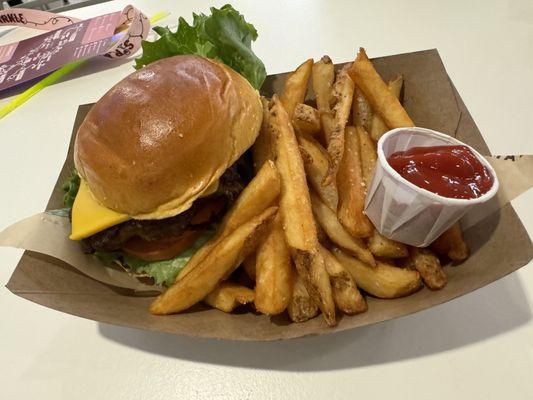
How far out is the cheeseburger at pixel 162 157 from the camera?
4.56 feet

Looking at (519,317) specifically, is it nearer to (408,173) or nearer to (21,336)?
(408,173)

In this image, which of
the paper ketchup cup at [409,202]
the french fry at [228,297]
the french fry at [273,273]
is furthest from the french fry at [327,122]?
the french fry at [228,297]

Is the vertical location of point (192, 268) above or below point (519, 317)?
above

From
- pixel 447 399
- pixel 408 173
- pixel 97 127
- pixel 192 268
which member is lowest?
pixel 447 399

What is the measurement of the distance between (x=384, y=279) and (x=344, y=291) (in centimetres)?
13

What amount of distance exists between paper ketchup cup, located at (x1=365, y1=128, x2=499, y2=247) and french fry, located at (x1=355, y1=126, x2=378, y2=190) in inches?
4.4

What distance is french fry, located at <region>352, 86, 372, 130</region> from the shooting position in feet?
5.41

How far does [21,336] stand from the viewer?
5.15ft

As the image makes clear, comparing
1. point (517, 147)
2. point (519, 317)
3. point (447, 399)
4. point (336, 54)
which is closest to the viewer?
point (447, 399)

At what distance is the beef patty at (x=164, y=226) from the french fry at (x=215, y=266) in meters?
0.21

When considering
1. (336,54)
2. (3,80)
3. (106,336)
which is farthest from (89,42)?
(106,336)

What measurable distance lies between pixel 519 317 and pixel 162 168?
1224 mm

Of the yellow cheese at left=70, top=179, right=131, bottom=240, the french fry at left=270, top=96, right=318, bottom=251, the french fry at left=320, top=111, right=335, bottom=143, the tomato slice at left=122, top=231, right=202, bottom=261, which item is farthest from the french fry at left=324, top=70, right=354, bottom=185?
the yellow cheese at left=70, top=179, right=131, bottom=240

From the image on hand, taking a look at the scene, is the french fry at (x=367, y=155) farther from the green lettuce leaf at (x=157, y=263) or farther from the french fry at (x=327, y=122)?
the green lettuce leaf at (x=157, y=263)
